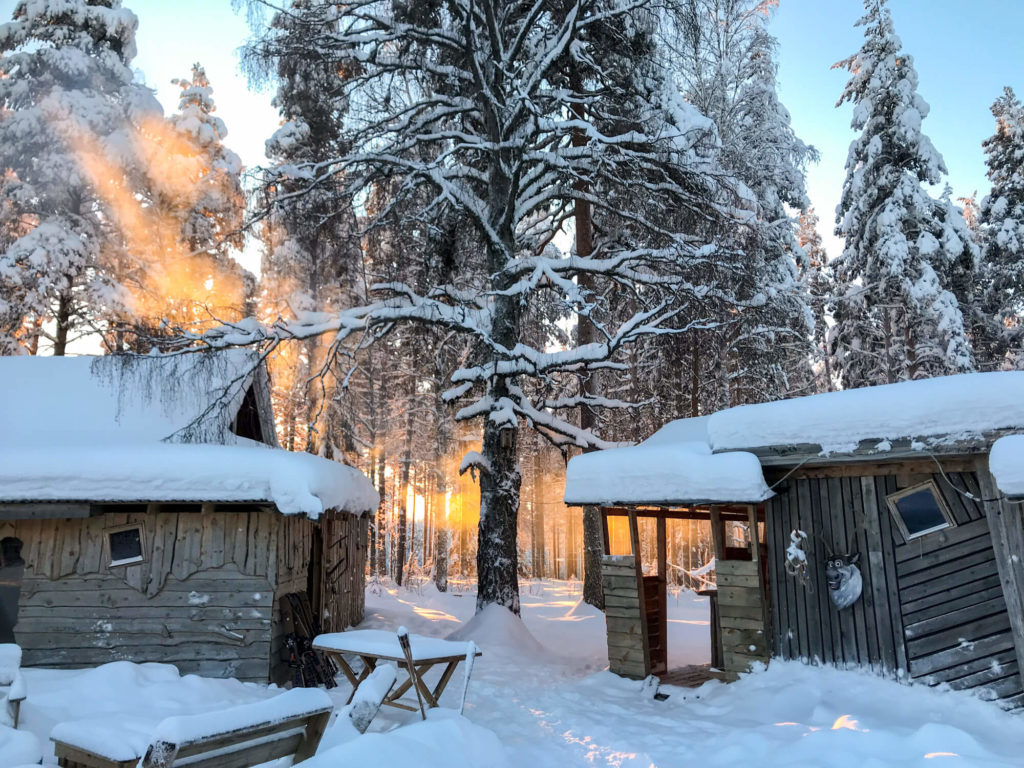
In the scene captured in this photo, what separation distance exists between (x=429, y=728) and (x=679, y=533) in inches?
1143

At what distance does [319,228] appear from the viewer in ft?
44.9

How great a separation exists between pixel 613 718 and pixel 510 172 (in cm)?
903

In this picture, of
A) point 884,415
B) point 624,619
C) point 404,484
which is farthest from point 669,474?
point 404,484

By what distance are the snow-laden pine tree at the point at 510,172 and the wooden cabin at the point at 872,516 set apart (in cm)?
309

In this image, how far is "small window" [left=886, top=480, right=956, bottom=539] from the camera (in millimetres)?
7527

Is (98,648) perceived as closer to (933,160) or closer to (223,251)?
(223,251)

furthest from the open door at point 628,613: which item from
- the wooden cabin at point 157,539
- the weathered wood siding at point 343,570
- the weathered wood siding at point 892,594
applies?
the weathered wood siding at point 343,570

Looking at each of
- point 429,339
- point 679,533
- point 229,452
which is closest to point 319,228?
point 429,339

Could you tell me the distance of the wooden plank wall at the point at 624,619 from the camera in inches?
379

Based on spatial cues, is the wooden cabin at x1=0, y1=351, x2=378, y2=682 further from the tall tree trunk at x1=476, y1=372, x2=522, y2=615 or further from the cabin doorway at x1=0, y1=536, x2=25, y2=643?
the cabin doorway at x1=0, y1=536, x2=25, y2=643

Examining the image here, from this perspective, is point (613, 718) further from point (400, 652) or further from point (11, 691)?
point (11, 691)

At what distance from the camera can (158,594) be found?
977 cm

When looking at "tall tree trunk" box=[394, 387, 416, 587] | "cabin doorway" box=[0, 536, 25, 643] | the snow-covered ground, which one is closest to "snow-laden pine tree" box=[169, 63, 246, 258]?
"tall tree trunk" box=[394, 387, 416, 587]

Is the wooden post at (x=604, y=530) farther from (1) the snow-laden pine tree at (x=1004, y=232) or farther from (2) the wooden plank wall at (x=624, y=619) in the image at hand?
(1) the snow-laden pine tree at (x=1004, y=232)
